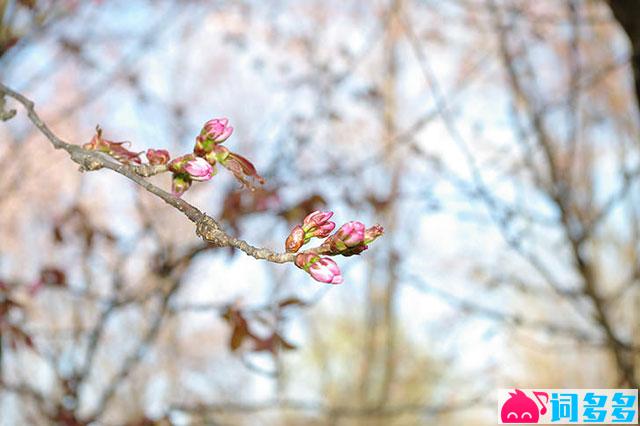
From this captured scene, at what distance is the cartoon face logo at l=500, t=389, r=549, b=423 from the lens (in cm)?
212

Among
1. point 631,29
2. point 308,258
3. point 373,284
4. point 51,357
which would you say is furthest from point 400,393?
point 308,258

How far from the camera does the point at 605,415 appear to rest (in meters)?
2.08

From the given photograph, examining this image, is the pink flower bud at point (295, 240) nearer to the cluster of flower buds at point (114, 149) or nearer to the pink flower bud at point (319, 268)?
the pink flower bud at point (319, 268)

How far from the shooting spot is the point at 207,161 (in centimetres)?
98

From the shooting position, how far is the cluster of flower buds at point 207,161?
37.9 inches

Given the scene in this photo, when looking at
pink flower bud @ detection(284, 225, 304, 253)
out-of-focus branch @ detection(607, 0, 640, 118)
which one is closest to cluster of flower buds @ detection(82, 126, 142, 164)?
pink flower bud @ detection(284, 225, 304, 253)

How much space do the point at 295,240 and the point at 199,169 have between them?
191mm

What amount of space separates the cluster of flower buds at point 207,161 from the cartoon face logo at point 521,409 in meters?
1.43

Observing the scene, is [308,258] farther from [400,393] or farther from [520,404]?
[400,393]

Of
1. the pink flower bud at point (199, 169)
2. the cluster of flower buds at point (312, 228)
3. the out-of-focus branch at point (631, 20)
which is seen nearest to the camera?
the cluster of flower buds at point (312, 228)

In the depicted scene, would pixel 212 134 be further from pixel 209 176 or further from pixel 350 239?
pixel 350 239

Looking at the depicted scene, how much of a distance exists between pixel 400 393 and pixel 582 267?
618 centimetres

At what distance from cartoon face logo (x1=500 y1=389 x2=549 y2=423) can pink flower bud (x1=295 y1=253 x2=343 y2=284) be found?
4.86 feet

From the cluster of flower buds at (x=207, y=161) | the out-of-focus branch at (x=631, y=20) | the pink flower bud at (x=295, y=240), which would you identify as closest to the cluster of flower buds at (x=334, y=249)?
the pink flower bud at (x=295, y=240)
